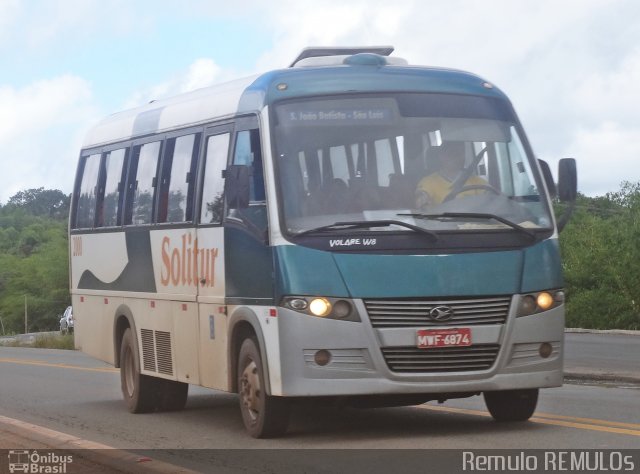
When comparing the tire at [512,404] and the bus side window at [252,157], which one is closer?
the bus side window at [252,157]

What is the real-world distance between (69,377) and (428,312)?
14.4 metres

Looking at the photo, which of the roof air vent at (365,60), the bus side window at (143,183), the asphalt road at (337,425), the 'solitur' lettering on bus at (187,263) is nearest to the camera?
the asphalt road at (337,425)

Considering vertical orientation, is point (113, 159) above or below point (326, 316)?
above

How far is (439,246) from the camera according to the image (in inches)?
478

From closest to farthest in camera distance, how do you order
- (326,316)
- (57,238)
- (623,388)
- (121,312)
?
1. (326,316)
2. (121,312)
3. (623,388)
4. (57,238)

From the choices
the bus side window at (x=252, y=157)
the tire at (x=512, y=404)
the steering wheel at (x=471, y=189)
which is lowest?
the tire at (x=512, y=404)

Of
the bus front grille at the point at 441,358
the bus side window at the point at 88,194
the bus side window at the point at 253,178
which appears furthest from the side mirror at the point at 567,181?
the bus side window at the point at 88,194

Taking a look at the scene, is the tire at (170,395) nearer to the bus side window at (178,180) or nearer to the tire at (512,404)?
the bus side window at (178,180)

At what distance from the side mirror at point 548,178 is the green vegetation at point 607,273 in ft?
118

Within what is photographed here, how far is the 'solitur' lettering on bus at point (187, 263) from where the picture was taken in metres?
13.8

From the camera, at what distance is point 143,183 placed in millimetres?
16266

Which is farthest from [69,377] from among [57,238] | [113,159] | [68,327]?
[57,238]

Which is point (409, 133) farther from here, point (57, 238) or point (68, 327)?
point (57, 238)

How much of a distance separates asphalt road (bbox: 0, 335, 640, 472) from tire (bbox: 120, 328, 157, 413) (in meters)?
0.18
